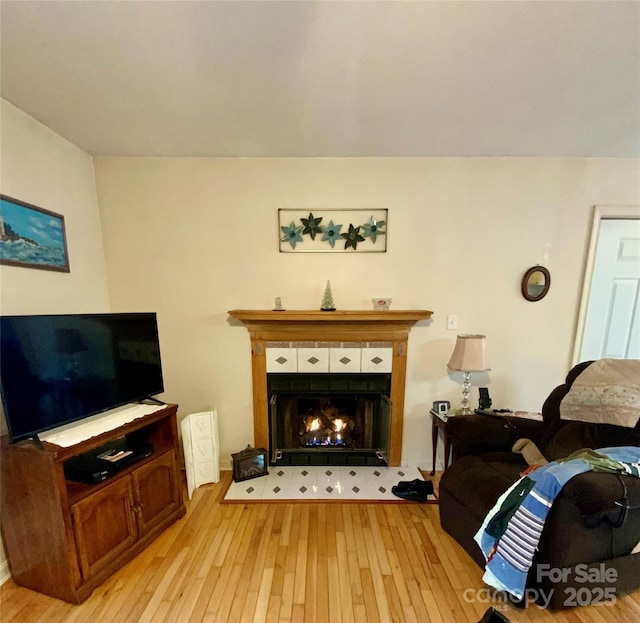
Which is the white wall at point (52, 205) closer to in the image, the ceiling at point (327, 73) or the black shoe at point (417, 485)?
the ceiling at point (327, 73)

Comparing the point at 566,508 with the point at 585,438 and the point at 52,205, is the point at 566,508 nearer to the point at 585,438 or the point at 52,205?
the point at 585,438

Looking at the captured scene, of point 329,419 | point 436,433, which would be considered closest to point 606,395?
point 436,433

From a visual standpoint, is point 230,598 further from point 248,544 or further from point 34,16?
point 34,16

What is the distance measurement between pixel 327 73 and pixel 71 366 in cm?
192

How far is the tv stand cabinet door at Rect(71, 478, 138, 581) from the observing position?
1.34 metres

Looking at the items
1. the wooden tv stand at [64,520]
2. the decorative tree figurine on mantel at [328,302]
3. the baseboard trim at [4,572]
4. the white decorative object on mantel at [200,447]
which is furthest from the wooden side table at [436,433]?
the baseboard trim at [4,572]

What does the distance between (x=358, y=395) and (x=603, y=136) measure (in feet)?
8.01

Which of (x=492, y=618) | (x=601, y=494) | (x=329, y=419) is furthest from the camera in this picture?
(x=329, y=419)

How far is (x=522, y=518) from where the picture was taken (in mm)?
1177

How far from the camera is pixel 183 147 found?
2.00 metres

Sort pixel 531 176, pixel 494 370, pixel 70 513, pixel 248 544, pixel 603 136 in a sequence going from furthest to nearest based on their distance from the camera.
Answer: pixel 494 370
pixel 531 176
pixel 603 136
pixel 248 544
pixel 70 513

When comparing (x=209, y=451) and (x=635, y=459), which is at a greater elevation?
(x=635, y=459)

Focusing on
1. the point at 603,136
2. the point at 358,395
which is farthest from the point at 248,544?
the point at 603,136

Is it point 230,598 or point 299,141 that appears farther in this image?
point 299,141
